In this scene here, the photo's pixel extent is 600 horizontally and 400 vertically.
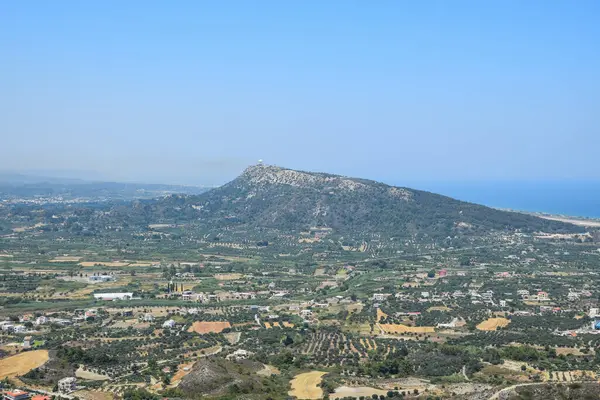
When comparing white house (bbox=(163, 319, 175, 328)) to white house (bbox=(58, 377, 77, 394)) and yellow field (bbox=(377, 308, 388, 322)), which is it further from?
yellow field (bbox=(377, 308, 388, 322))

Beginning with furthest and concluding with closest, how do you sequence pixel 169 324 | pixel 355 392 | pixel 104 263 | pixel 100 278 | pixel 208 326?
pixel 104 263, pixel 100 278, pixel 169 324, pixel 208 326, pixel 355 392

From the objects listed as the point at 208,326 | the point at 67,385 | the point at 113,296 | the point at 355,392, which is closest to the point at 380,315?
the point at 208,326

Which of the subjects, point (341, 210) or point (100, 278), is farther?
point (341, 210)

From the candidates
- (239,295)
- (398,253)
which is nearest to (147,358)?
(239,295)

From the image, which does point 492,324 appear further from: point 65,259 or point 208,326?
point 65,259

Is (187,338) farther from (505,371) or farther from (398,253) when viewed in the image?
(398,253)

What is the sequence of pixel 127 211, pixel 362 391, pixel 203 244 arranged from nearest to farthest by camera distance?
pixel 362 391 → pixel 203 244 → pixel 127 211

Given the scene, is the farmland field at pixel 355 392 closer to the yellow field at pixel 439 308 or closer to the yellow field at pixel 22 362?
the yellow field at pixel 22 362
